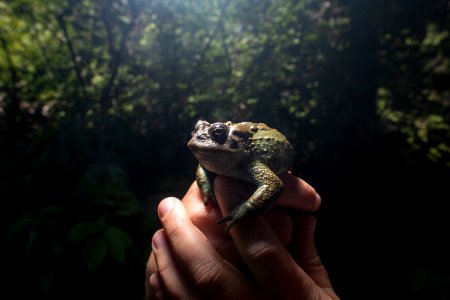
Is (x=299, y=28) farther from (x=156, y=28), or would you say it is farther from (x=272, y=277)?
(x=272, y=277)

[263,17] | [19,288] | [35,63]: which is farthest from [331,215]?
[35,63]

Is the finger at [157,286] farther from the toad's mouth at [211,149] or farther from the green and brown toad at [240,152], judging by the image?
the toad's mouth at [211,149]

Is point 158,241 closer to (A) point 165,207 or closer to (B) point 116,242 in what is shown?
(A) point 165,207

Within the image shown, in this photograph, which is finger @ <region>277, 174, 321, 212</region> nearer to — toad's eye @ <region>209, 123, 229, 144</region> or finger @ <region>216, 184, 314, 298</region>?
finger @ <region>216, 184, 314, 298</region>

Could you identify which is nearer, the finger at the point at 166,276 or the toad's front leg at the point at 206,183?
the finger at the point at 166,276

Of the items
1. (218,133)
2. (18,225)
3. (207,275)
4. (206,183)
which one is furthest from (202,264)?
(18,225)

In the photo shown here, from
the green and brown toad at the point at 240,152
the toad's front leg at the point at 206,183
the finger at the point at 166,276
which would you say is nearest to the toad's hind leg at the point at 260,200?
the green and brown toad at the point at 240,152
